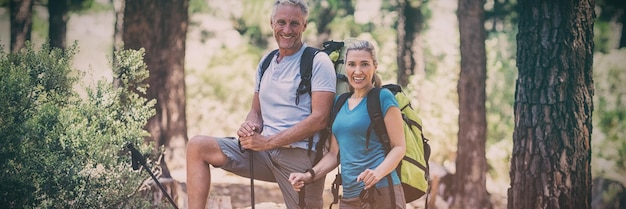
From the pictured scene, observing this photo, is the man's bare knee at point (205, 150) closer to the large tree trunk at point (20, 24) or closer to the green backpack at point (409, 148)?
the green backpack at point (409, 148)

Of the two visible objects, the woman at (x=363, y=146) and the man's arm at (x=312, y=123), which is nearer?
the woman at (x=363, y=146)

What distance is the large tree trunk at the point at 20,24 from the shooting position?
44.7 feet

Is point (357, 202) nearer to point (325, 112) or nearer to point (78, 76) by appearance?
point (325, 112)

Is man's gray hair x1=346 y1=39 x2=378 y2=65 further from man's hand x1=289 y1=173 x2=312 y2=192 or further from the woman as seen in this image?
man's hand x1=289 y1=173 x2=312 y2=192

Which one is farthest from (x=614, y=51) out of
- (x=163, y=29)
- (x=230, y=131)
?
(x=163, y=29)

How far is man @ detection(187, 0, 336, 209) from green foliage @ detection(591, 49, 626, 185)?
938cm

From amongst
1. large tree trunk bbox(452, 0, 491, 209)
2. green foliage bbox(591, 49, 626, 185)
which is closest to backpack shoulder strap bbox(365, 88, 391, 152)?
large tree trunk bbox(452, 0, 491, 209)

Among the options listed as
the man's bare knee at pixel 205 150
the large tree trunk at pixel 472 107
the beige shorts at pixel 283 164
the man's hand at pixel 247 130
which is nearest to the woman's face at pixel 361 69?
the beige shorts at pixel 283 164

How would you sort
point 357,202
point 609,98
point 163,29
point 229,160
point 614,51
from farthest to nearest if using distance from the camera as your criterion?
point 614,51 → point 609,98 → point 163,29 → point 229,160 → point 357,202

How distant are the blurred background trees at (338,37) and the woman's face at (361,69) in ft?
13.8

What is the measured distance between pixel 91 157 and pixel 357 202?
232 centimetres

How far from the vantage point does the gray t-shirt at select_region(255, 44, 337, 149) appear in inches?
165

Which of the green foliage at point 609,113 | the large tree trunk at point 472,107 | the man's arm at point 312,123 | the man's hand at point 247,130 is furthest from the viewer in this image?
the green foliage at point 609,113

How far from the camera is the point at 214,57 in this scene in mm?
17781
